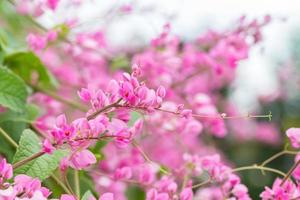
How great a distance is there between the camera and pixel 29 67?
925mm

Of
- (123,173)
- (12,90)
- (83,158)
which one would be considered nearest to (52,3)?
(12,90)

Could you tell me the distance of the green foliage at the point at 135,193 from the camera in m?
1.19

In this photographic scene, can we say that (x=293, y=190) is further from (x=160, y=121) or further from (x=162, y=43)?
(x=162, y=43)

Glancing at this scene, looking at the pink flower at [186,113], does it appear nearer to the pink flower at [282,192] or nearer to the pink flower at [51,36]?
the pink flower at [282,192]

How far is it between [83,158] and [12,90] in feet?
0.91

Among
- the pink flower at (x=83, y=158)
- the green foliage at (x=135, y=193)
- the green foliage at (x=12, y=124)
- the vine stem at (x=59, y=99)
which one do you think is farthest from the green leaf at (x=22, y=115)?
the green foliage at (x=135, y=193)

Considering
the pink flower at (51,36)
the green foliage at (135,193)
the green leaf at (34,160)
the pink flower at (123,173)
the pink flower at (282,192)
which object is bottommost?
the green leaf at (34,160)

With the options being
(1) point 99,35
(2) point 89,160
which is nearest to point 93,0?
(1) point 99,35

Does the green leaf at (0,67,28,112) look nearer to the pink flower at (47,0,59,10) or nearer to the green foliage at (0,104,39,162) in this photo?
the green foliage at (0,104,39,162)

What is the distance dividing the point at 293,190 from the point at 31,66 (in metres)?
0.49

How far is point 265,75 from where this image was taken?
123 inches

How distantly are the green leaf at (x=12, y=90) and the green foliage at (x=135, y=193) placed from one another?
46cm

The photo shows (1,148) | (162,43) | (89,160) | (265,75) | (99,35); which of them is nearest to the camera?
(89,160)

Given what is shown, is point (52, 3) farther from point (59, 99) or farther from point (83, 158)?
point (83, 158)
